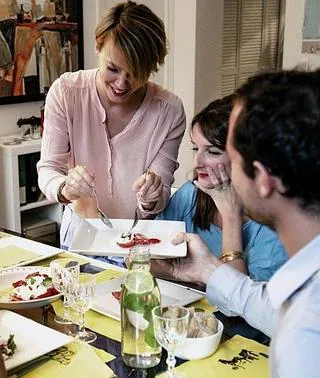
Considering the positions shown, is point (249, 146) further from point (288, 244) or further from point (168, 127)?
point (168, 127)

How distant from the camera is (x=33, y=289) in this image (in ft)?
4.96

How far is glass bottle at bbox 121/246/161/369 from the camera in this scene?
1.25 m

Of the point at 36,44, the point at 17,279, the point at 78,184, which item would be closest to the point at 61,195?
the point at 78,184

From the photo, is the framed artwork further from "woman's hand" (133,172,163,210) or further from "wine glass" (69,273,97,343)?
"wine glass" (69,273,97,343)

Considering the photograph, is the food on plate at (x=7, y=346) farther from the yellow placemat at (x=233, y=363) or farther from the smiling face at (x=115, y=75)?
the smiling face at (x=115, y=75)

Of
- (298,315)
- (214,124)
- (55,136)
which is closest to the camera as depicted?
(298,315)

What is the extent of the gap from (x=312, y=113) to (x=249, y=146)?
103 millimetres

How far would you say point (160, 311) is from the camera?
1.23m

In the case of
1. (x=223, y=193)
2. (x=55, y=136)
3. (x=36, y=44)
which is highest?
(x=36, y=44)

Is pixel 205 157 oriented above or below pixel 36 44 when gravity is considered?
below

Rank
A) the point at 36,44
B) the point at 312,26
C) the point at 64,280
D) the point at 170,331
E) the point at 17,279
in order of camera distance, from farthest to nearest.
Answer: the point at 312,26
the point at 36,44
the point at 17,279
the point at 64,280
the point at 170,331

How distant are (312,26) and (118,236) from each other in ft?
7.87

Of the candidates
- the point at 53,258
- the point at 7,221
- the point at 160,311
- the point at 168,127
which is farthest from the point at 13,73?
the point at 160,311

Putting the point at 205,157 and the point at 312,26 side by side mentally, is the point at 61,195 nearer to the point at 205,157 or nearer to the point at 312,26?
the point at 205,157
